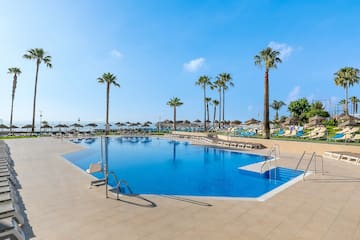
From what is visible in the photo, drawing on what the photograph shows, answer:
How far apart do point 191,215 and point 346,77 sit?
101 ft

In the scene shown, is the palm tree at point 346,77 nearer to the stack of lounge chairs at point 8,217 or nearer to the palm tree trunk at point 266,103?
the palm tree trunk at point 266,103

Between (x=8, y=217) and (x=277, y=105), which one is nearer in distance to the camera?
(x=8, y=217)

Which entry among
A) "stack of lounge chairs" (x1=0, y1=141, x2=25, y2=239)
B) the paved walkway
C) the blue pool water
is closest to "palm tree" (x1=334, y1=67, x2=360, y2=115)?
the blue pool water

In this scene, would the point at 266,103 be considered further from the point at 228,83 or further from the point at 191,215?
the point at 228,83

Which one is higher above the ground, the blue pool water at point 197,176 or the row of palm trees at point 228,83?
the row of palm trees at point 228,83

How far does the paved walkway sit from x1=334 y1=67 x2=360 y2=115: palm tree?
2652 centimetres

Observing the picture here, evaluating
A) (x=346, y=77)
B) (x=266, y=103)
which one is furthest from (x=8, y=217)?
(x=346, y=77)

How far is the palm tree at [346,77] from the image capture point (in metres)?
24.3

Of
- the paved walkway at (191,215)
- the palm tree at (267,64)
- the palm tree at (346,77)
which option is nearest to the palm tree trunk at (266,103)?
the palm tree at (267,64)

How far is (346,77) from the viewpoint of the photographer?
969 inches

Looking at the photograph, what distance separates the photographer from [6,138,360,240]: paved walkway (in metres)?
2.95

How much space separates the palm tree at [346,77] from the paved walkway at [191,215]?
26525 millimetres

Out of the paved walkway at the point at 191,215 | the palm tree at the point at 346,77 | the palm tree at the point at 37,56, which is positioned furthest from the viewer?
the palm tree at the point at 346,77

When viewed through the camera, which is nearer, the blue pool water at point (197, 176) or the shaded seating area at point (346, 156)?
the blue pool water at point (197, 176)
